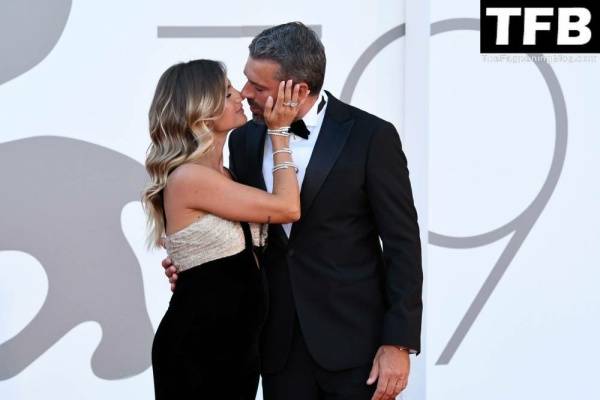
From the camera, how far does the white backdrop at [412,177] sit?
3986 millimetres

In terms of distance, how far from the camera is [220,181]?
242 cm

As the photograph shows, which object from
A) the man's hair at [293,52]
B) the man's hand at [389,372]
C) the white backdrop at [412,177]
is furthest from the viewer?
the white backdrop at [412,177]

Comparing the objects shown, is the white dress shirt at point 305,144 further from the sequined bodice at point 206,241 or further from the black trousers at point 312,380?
the black trousers at point 312,380

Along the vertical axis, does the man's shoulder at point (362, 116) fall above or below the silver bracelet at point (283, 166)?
above

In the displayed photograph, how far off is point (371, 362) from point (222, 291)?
47 centimetres

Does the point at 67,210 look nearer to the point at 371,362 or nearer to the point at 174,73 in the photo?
the point at 174,73

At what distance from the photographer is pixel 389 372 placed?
7.73ft

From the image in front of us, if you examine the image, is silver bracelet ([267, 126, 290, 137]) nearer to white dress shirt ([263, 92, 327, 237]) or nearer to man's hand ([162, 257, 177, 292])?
white dress shirt ([263, 92, 327, 237])

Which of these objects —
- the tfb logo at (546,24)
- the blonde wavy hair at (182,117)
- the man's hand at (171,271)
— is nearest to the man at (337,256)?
the blonde wavy hair at (182,117)

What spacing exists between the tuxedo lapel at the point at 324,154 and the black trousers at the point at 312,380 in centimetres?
37

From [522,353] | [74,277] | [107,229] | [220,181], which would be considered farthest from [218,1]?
[522,353]

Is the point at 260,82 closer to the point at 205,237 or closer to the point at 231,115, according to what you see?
the point at 231,115

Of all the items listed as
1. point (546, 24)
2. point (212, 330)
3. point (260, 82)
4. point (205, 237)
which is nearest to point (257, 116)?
point (260, 82)

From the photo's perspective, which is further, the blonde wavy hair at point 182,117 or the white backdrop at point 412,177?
the white backdrop at point 412,177
